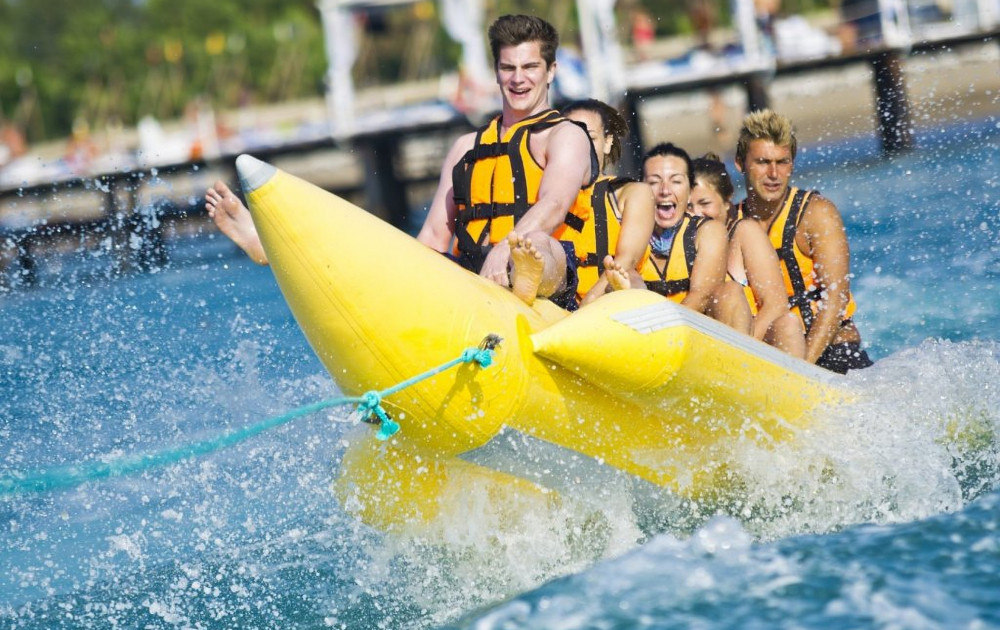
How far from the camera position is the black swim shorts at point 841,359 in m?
4.46

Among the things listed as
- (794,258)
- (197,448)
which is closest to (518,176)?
(794,258)

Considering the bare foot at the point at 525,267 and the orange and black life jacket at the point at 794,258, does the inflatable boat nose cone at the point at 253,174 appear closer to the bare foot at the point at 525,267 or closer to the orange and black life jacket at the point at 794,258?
the bare foot at the point at 525,267

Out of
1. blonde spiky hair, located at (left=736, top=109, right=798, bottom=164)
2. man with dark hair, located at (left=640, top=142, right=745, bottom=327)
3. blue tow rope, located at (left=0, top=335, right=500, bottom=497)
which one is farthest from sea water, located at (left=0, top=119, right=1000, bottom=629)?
blonde spiky hair, located at (left=736, top=109, right=798, bottom=164)

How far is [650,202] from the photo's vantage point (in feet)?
13.1

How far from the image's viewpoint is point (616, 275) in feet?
11.8

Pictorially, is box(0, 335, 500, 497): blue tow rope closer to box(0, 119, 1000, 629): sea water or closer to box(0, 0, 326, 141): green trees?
box(0, 119, 1000, 629): sea water

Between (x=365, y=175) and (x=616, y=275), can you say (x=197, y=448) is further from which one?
(x=365, y=175)

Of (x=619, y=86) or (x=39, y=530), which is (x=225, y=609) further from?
(x=619, y=86)

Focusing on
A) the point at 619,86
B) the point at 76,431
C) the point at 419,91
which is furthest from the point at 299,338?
the point at 419,91

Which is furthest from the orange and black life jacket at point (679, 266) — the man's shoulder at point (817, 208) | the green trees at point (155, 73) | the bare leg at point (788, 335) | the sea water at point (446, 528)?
the green trees at point (155, 73)

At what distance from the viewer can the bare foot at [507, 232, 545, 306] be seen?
11.0 ft

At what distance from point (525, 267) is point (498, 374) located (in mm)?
364

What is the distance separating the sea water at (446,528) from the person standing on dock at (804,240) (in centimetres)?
28

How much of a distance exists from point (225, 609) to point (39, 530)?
1128 mm
